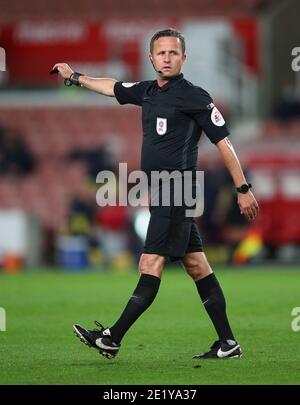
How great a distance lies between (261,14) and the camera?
26.8m

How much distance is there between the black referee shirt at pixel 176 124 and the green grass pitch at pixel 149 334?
1342 millimetres

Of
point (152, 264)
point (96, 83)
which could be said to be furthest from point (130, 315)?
point (96, 83)

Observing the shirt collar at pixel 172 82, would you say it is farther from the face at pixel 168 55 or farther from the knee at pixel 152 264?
the knee at pixel 152 264

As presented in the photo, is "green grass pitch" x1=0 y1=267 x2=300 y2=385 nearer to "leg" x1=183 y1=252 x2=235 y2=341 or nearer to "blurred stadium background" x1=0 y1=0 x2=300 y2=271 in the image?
"leg" x1=183 y1=252 x2=235 y2=341

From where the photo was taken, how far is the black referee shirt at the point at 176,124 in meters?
7.64

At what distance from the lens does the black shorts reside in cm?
766

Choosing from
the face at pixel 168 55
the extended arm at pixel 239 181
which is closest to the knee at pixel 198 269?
the extended arm at pixel 239 181

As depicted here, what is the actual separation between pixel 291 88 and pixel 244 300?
44.8ft

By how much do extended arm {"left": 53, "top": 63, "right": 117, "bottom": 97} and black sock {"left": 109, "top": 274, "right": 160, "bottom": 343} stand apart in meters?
1.37

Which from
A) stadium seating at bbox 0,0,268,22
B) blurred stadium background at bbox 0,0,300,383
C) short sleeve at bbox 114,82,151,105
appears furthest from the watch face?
stadium seating at bbox 0,0,268,22

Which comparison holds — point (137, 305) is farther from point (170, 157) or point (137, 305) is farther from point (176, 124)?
point (176, 124)

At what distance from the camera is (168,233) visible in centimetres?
768
